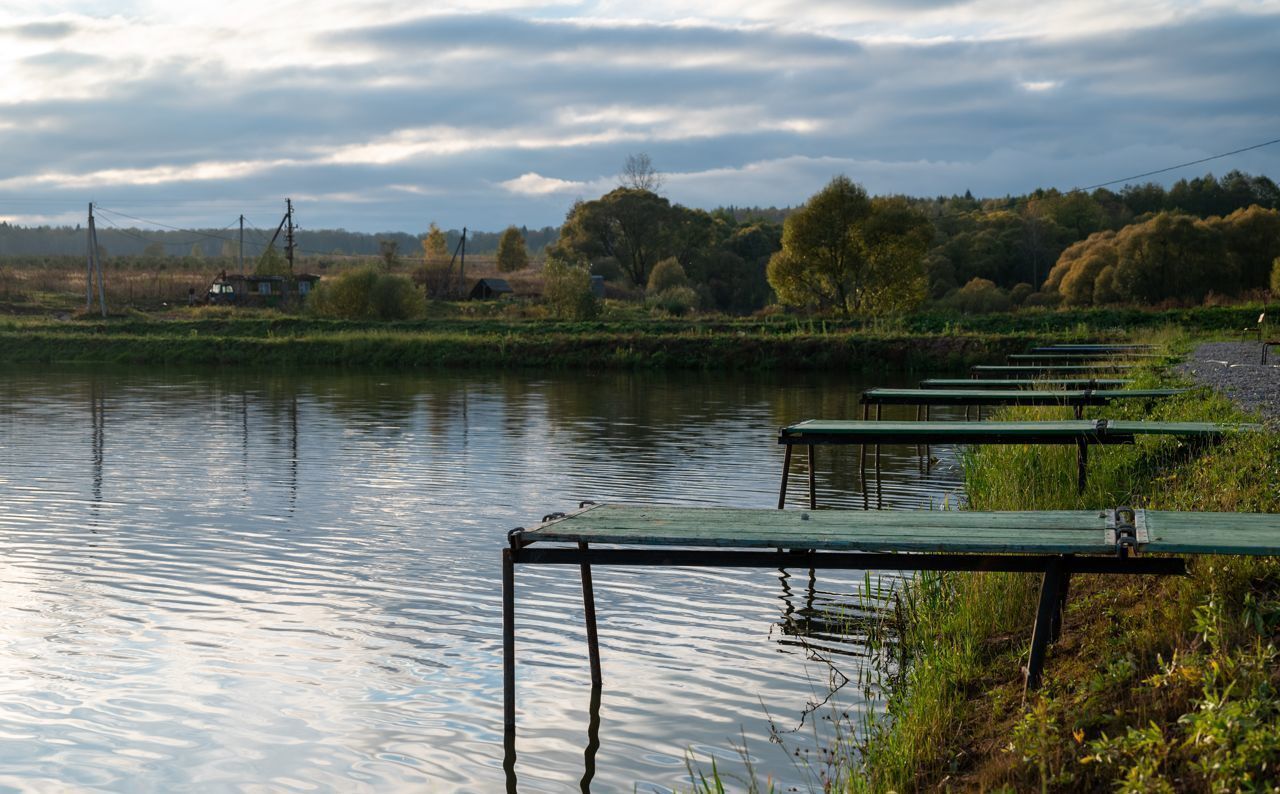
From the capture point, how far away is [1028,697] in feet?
18.7

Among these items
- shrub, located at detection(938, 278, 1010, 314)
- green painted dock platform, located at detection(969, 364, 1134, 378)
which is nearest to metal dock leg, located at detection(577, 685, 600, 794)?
green painted dock platform, located at detection(969, 364, 1134, 378)

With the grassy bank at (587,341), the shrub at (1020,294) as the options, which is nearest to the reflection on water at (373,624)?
the grassy bank at (587,341)

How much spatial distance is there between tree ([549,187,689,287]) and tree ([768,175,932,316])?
28.8 m

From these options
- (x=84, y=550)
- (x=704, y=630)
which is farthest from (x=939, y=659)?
(x=84, y=550)

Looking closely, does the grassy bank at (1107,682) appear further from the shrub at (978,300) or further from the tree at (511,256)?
the tree at (511,256)

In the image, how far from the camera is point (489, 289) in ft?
292

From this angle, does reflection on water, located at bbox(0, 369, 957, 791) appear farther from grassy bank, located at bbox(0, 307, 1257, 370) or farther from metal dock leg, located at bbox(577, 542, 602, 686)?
grassy bank, located at bbox(0, 307, 1257, 370)

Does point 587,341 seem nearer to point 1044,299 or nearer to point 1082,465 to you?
point 1044,299

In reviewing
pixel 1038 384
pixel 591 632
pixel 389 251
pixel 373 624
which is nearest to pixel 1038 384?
pixel 1038 384

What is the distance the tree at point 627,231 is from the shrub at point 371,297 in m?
26.8

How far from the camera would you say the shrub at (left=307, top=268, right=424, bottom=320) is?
6556 cm

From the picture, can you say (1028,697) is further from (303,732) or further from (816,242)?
(816,242)

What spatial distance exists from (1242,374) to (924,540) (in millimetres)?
16149

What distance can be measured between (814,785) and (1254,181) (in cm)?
9806
